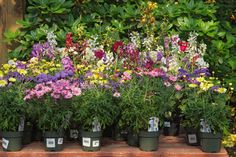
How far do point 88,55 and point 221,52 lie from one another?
169 cm

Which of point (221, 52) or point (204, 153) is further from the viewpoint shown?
point (221, 52)

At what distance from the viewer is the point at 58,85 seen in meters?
4.83

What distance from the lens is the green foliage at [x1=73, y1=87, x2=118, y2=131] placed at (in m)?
4.77

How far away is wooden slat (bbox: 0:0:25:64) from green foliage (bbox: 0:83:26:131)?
151 centimetres

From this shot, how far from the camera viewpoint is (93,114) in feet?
15.7

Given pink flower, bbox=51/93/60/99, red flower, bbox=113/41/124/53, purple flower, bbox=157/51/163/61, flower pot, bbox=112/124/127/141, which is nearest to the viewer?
pink flower, bbox=51/93/60/99

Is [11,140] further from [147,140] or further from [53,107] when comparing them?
[147,140]

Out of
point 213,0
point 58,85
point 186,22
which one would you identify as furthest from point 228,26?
point 58,85

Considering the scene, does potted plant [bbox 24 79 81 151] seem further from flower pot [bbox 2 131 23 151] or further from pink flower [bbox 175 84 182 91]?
pink flower [bbox 175 84 182 91]

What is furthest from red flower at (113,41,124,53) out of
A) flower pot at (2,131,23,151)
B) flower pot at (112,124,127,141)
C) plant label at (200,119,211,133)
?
flower pot at (2,131,23,151)

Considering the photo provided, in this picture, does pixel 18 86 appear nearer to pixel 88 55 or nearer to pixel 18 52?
pixel 88 55

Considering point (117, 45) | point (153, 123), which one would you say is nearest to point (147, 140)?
point (153, 123)

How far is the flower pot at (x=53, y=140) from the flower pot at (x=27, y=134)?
30 cm

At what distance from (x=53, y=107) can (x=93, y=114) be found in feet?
1.07
